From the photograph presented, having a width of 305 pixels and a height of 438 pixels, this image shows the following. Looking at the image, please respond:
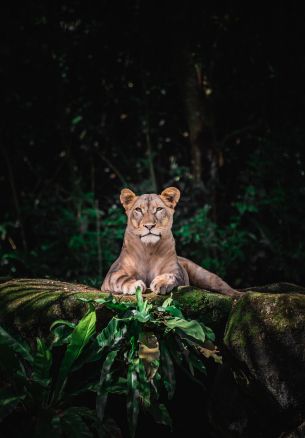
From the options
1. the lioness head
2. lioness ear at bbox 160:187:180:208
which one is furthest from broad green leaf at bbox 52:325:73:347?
lioness ear at bbox 160:187:180:208

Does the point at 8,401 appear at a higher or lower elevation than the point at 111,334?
lower

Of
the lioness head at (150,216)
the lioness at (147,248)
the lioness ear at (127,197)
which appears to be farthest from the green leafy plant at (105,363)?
the lioness ear at (127,197)

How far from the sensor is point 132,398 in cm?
311

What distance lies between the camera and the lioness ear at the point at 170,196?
401 centimetres

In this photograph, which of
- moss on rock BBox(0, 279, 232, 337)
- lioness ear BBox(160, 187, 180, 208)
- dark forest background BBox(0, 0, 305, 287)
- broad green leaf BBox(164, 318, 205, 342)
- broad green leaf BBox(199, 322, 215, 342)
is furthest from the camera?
dark forest background BBox(0, 0, 305, 287)

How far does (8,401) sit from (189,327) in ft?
3.65

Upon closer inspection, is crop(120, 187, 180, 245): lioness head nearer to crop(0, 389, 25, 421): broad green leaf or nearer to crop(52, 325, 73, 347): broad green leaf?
crop(52, 325, 73, 347): broad green leaf

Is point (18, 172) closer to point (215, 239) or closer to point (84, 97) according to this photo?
point (84, 97)

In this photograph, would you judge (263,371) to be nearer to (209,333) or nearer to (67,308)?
(209,333)

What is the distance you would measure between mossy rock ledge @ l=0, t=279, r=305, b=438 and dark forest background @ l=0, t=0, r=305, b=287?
3224mm

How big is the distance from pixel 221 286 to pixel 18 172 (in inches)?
190

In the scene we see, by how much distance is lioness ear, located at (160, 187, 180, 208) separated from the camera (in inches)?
158

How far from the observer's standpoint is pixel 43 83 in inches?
318

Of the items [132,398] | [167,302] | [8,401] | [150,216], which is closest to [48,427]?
[8,401]
